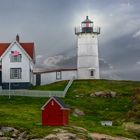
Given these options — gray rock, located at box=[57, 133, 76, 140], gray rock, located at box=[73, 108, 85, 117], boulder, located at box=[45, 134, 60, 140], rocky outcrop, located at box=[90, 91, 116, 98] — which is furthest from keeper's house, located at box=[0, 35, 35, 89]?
boulder, located at box=[45, 134, 60, 140]

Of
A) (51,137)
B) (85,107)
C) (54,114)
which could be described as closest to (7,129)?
(51,137)

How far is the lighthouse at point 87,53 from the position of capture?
116 m

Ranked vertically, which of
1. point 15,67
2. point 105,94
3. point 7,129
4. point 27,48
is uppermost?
point 27,48

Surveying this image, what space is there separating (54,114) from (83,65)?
47259 millimetres

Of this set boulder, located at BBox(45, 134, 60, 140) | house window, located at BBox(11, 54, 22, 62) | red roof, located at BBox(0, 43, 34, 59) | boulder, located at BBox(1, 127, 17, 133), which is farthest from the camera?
red roof, located at BBox(0, 43, 34, 59)

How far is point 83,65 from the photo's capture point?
116750mm

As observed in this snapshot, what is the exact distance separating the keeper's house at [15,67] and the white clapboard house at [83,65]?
10068mm

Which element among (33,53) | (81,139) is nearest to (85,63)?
(33,53)

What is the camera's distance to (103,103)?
300ft

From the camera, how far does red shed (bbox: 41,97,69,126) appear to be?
69375 mm

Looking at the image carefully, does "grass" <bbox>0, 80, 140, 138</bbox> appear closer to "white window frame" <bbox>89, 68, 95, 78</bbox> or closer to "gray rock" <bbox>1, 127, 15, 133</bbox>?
"gray rock" <bbox>1, 127, 15, 133</bbox>

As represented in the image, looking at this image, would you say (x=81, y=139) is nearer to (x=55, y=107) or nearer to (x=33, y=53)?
(x=55, y=107)

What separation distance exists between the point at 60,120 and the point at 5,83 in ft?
128

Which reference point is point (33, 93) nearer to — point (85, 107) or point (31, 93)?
point (31, 93)
